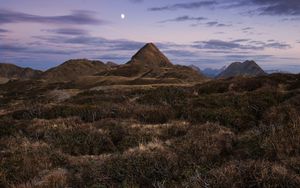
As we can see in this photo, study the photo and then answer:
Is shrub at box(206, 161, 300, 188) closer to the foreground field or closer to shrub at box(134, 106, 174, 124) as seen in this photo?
the foreground field

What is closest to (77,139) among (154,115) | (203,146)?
(203,146)

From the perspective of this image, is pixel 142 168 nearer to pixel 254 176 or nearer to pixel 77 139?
pixel 254 176

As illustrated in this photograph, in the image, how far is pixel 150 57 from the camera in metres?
189

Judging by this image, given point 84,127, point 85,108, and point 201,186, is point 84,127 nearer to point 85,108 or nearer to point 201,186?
point 85,108

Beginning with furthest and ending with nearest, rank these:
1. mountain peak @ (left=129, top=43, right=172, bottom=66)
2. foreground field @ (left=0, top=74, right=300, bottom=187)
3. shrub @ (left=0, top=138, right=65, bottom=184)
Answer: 1. mountain peak @ (left=129, top=43, right=172, bottom=66)
2. shrub @ (left=0, top=138, right=65, bottom=184)
3. foreground field @ (left=0, top=74, right=300, bottom=187)

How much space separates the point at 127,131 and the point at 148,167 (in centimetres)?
585

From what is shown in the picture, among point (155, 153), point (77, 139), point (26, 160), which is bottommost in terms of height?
point (77, 139)

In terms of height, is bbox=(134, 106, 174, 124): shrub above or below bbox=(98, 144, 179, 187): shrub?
below

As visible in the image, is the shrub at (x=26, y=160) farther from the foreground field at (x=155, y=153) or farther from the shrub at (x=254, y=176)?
the shrub at (x=254, y=176)

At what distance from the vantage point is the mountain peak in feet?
600

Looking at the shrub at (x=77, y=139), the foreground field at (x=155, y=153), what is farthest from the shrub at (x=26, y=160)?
the shrub at (x=77, y=139)

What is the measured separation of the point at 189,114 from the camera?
19.9m

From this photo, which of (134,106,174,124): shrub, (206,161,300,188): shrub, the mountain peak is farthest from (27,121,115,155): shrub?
the mountain peak

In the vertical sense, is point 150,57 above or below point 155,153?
above
